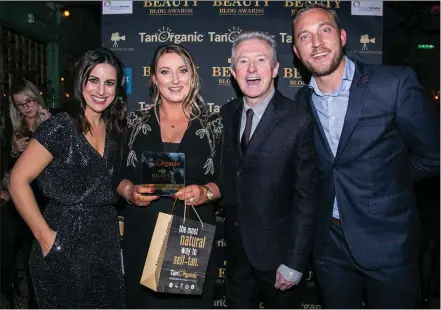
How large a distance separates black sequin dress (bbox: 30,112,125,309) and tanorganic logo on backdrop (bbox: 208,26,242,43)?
1.92 meters

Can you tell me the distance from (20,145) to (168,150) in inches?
82.2

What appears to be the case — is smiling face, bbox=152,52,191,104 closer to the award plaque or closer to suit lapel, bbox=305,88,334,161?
the award plaque

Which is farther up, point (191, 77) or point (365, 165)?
point (191, 77)

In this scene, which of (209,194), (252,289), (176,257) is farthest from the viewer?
(252,289)

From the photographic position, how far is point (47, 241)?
2.55 metres

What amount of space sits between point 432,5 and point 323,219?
19.2 ft

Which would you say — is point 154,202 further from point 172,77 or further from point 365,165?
point 365,165

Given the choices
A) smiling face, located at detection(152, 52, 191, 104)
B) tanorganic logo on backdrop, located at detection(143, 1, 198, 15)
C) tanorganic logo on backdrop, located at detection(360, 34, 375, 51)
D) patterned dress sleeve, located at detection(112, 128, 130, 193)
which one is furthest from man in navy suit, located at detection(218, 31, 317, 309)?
tanorganic logo on backdrop, located at detection(360, 34, 375, 51)

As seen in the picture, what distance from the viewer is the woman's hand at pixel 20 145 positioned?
3.88 metres

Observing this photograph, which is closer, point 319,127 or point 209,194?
point 209,194

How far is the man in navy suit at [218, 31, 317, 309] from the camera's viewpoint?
2484 millimetres

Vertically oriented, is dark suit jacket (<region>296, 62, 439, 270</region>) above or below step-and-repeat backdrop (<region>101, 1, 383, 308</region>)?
below

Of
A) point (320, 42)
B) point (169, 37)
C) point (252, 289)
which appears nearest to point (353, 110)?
point (320, 42)

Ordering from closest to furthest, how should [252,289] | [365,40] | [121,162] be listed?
[121,162]
[252,289]
[365,40]
